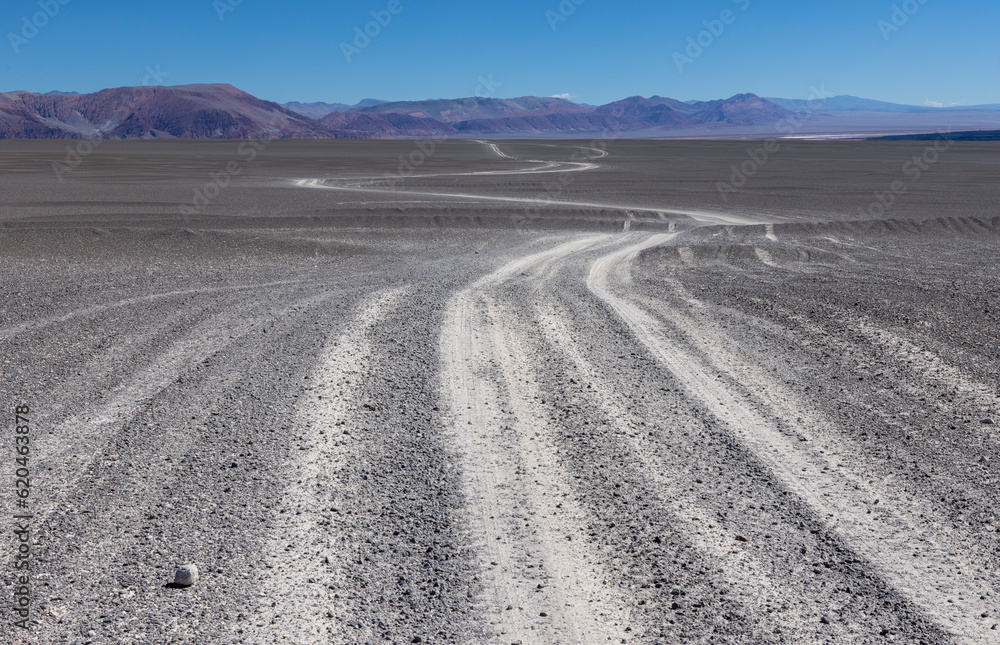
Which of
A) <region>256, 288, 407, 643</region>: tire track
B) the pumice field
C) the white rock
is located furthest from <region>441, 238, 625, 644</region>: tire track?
the white rock

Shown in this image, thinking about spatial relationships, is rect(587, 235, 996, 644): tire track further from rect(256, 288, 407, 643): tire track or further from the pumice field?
rect(256, 288, 407, 643): tire track

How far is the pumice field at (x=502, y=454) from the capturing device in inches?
151

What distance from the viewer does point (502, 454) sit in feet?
18.5

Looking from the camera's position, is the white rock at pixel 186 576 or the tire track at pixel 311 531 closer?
the tire track at pixel 311 531

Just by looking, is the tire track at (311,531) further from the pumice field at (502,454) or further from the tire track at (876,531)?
the tire track at (876,531)

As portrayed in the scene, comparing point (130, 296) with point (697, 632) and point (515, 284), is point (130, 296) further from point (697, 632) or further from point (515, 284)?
point (697, 632)

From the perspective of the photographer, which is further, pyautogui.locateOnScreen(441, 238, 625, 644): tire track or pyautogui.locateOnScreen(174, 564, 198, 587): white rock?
pyautogui.locateOnScreen(174, 564, 198, 587): white rock

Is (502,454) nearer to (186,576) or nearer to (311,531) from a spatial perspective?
(311,531)

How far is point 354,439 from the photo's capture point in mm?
5887

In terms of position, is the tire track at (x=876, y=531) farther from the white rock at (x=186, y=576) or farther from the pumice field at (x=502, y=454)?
the white rock at (x=186, y=576)

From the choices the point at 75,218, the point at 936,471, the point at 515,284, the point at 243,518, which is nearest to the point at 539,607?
the point at 243,518

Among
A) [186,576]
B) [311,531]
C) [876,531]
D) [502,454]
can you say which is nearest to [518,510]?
[502,454]

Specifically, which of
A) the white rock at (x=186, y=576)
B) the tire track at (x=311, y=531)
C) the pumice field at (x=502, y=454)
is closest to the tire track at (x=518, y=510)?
the pumice field at (x=502, y=454)

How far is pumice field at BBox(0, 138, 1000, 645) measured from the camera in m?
3.85
